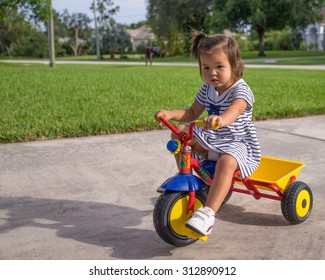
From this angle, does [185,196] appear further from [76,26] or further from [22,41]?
[76,26]

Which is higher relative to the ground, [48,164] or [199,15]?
[199,15]

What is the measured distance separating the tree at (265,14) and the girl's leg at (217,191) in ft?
113

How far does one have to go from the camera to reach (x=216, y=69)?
2.84 m

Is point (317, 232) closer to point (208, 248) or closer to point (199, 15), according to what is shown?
point (208, 248)

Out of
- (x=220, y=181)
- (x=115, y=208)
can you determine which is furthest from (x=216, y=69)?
(x=115, y=208)

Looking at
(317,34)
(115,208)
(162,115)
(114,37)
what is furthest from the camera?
(114,37)

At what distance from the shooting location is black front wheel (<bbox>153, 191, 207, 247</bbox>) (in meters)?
2.65

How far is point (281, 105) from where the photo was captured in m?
7.38

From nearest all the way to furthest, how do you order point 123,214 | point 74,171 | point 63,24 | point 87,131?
point 123,214 → point 74,171 → point 87,131 → point 63,24

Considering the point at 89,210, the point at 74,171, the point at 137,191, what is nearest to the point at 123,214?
the point at 89,210

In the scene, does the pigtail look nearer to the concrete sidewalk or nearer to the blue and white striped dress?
the blue and white striped dress

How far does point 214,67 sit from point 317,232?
111 centimetres

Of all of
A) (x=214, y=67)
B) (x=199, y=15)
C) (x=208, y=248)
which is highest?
(x=199, y=15)

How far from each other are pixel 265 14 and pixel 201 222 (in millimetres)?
35495
